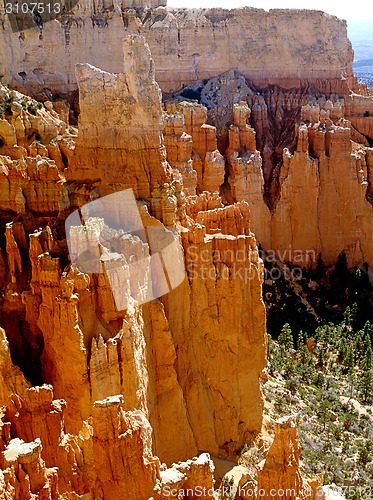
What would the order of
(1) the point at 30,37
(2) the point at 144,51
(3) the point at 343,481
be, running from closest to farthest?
(2) the point at 144,51, (3) the point at 343,481, (1) the point at 30,37

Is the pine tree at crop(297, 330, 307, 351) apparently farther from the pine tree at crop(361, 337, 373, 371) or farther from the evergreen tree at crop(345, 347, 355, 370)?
the pine tree at crop(361, 337, 373, 371)

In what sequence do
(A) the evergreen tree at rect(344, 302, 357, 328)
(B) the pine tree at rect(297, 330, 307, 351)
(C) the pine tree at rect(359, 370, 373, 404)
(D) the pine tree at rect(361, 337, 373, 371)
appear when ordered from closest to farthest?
(C) the pine tree at rect(359, 370, 373, 404) < (D) the pine tree at rect(361, 337, 373, 371) < (B) the pine tree at rect(297, 330, 307, 351) < (A) the evergreen tree at rect(344, 302, 357, 328)

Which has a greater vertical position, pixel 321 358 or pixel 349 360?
pixel 349 360

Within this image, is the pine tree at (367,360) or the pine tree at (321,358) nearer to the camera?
the pine tree at (367,360)

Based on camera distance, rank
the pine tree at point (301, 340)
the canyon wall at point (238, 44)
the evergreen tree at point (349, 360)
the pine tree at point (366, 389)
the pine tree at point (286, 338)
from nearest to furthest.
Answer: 1. the pine tree at point (366, 389)
2. the evergreen tree at point (349, 360)
3. the pine tree at point (286, 338)
4. the pine tree at point (301, 340)
5. the canyon wall at point (238, 44)

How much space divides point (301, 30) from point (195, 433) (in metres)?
44.8

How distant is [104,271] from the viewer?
45.2 ft

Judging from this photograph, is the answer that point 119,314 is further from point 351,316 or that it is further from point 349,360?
point 351,316

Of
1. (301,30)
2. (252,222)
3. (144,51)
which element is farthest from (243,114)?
(144,51)

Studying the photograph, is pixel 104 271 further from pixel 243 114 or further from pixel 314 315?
pixel 243 114

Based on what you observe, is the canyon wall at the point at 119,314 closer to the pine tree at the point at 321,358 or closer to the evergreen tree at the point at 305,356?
the evergreen tree at the point at 305,356

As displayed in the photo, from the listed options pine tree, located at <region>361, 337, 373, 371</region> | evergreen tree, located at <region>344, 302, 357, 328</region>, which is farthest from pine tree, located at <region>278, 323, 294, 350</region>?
evergreen tree, located at <region>344, 302, 357, 328</region>

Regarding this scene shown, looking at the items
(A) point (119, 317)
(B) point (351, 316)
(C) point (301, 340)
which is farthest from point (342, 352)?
(A) point (119, 317)

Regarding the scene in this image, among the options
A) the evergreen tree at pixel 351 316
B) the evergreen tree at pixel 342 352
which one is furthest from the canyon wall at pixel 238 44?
the evergreen tree at pixel 342 352
